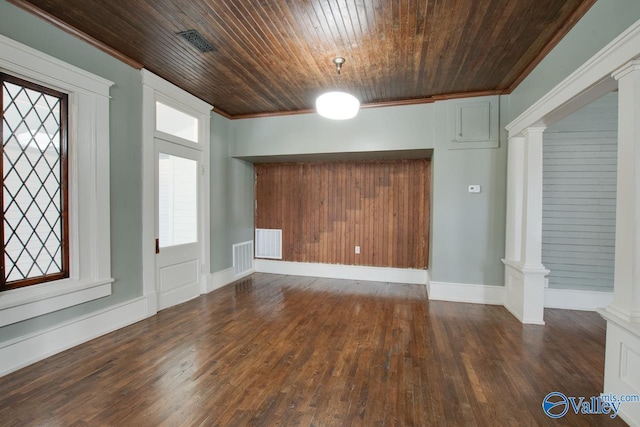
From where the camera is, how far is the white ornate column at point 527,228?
3180 mm

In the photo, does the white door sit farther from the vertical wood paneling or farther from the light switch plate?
the vertical wood paneling

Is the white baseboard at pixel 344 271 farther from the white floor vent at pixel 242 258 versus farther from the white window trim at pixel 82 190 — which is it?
the white window trim at pixel 82 190

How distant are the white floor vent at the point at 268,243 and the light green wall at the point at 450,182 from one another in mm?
2173

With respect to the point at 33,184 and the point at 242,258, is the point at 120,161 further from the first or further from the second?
the point at 242,258

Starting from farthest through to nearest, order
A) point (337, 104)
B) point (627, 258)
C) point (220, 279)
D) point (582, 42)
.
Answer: point (220, 279), point (337, 104), point (582, 42), point (627, 258)

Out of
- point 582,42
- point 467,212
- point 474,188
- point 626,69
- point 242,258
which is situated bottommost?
point 242,258

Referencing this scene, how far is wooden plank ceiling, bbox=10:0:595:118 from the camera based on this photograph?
2.24m

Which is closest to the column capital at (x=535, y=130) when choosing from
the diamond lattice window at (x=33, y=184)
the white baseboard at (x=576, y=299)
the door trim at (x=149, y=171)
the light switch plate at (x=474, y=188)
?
the light switch plate at (x=474, y=188)

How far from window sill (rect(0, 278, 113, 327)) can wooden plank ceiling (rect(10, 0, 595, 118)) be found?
2243 mm

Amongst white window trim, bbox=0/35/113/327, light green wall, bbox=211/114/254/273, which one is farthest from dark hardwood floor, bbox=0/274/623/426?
light green wall, bbox=211/114/254/273

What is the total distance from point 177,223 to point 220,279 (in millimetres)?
1257

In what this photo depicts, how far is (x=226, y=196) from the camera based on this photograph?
4.86 meters

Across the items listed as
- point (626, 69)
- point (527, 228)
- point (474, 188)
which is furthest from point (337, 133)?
point (626, 69)

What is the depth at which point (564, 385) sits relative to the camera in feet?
7.02
